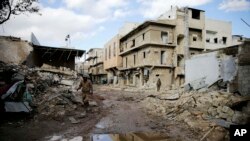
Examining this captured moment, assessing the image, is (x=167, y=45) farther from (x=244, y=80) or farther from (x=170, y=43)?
(x=244, y=80)

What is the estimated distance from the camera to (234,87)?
13500mm

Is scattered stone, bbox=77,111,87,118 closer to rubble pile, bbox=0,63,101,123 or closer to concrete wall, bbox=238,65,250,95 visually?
rubble pile, bbox=0,63,101,123

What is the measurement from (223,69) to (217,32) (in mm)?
22451

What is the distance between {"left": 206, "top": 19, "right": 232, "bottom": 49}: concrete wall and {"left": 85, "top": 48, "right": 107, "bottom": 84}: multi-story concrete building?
23607mm

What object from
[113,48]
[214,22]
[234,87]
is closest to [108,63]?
[113,48]

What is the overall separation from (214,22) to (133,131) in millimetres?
31840

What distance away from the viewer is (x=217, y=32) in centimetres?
3538

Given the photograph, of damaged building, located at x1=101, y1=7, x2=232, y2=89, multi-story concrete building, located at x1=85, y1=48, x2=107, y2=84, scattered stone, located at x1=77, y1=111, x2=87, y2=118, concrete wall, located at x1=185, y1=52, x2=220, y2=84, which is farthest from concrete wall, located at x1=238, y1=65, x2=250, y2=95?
multi-story concrete building, located at x1=85, y1=48, x2=107, y2=84

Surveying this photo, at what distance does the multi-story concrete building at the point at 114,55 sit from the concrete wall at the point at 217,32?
1335 centimetres

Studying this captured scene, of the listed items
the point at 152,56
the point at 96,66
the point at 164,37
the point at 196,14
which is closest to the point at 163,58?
the point at 152,56

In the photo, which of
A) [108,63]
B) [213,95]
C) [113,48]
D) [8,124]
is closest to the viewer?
[8,124]

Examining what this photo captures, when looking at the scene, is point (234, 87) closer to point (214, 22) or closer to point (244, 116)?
point (244, 116)

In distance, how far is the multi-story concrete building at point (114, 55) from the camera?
40.5 m

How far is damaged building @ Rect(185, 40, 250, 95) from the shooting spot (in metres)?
12.9
